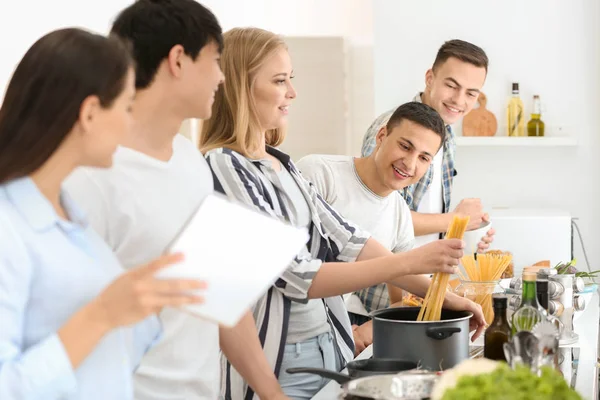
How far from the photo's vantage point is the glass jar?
7.80 ft

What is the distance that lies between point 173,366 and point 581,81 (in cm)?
437

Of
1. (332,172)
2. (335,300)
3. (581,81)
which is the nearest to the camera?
(335,300)

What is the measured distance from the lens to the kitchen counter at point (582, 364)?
1.87 m

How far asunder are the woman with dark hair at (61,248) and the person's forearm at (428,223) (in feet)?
6.92

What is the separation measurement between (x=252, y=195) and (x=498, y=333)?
63cm

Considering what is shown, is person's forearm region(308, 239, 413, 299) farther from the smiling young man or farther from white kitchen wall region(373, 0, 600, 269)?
white kitchen wall region(373, 0, 600, 269)

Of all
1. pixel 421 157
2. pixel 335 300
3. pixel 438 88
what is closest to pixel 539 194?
pixel 438 88

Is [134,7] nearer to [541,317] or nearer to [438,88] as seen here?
[541,317]

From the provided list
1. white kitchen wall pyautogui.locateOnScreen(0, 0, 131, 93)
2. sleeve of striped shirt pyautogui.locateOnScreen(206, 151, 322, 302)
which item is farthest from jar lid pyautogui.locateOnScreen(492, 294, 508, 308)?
white kitchen wall pyautogui.locateOnScreen(0, 0, 131, 93)

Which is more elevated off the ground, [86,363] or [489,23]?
[489,23]

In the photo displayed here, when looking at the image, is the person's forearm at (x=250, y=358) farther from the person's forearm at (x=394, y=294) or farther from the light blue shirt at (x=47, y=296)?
the person's forearm at (x=394, y=294)

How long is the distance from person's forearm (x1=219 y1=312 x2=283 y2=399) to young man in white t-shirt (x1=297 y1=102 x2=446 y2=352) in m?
0.88

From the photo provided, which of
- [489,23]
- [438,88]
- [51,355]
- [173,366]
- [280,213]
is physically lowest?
[173,366]

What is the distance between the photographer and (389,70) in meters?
5.50
